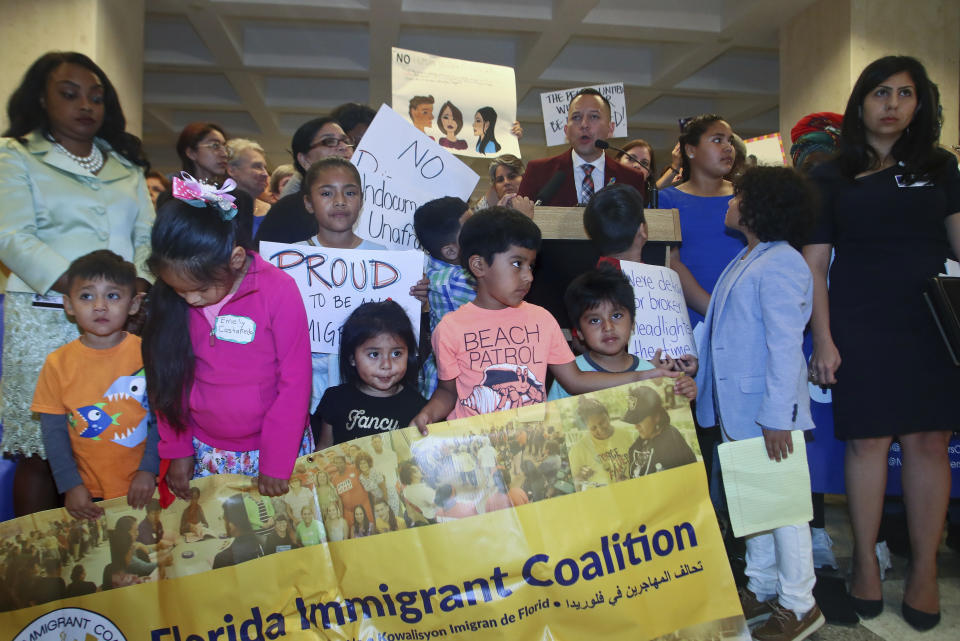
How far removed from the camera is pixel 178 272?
6.20 feet

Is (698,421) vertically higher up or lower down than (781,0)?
lower down

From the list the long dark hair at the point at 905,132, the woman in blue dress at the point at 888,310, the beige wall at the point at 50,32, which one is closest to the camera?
the woman in blue dress at the point at 888,310

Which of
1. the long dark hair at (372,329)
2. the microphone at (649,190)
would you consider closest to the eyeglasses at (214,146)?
the long dark hair at (372,329)

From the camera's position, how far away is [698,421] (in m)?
2.69

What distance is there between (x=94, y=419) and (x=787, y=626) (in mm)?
2321

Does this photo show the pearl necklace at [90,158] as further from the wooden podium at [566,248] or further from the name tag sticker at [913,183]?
the name tag sticker at [913,183]

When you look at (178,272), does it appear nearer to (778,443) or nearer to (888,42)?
(778,443)

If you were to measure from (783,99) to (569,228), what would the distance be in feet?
20.9

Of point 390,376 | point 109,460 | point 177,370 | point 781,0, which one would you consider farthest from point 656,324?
point 781,0

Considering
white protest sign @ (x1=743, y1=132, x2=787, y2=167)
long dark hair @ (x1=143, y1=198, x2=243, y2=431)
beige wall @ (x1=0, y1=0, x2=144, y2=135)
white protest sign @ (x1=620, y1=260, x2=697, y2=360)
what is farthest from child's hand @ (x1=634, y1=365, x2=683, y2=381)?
beige wall @ (x1=0, y1=0, x2=144, y2=135)

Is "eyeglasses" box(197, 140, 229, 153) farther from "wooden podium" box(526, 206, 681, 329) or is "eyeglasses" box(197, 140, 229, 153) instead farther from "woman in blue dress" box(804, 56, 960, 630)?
"woman in blue dress" box(804, 56, 960, 630)

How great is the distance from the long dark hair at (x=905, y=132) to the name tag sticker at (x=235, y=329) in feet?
7.48

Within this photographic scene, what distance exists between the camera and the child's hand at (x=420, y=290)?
253cm

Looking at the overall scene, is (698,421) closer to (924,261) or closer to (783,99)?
(924,261)
